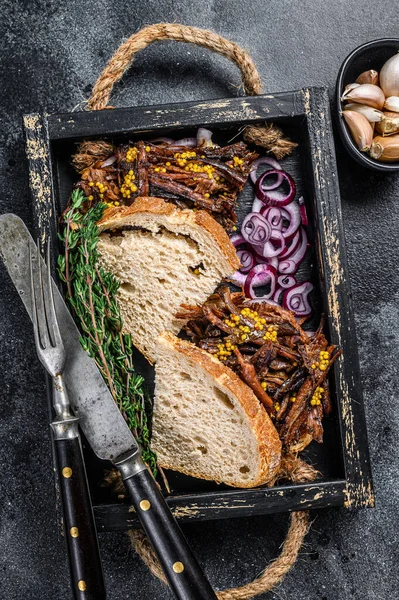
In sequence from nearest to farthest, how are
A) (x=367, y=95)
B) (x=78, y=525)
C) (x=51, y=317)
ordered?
(x=78, y=525), (x=51, y=317), (x=367, y=95)

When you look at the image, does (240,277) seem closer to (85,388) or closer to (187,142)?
(187,142)

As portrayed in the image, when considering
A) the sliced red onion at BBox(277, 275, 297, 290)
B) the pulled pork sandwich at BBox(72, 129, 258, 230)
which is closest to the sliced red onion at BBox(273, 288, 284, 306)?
the sliced red onion at BBox(277, 275, 297, 290)

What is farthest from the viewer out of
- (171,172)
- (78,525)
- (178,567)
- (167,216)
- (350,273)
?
(350,273)

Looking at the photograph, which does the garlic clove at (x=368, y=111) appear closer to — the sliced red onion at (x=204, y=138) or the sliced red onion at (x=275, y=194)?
the sliced red onion at (x=275, y=194)

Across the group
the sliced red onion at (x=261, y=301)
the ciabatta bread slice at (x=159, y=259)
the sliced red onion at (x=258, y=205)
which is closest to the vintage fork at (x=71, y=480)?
the ciabatta bread slice at (x=159, y=259)

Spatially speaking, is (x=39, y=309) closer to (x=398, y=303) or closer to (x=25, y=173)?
(x=25, y=173)

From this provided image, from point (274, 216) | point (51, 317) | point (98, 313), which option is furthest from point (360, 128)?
point (51, 317)

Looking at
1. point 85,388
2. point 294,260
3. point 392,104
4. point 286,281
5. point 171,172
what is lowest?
point 85,388

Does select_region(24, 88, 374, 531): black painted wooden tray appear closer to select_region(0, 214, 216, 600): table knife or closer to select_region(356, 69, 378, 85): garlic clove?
select_region(0, 214, 216, 600): table knife
